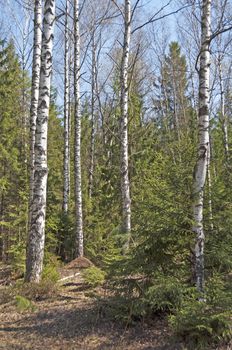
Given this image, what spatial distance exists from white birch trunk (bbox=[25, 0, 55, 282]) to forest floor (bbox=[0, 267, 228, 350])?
105cm

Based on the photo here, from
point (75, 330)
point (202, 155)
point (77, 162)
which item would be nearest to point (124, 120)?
point (77, 162)

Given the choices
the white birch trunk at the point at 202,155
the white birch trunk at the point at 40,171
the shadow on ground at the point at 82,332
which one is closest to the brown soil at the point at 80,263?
the white birch trunk at the point at 40,171

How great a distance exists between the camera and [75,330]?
19.0 ft

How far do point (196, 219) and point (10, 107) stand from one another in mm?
13661

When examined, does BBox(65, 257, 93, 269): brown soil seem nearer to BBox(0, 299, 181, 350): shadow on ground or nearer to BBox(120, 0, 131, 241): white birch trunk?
BBox(120, 0, 131, 241): white birch trunk

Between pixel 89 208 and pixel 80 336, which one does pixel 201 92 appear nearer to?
pixel 80 336

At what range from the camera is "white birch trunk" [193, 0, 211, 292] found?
5371 mm

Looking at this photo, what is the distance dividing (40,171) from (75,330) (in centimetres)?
356

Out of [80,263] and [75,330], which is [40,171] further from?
[80,263]

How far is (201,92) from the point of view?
5.86 meters

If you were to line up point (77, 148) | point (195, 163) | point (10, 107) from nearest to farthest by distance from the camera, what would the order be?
point (195, 163)
point (77, 148)
point (10, 107)

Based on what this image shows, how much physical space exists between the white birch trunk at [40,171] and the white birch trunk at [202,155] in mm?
3649

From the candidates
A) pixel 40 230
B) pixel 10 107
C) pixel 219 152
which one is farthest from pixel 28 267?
pixel 219 152

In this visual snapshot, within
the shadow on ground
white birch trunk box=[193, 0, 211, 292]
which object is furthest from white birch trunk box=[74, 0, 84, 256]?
white birch trunk box=[193, 0, 211, 292]
